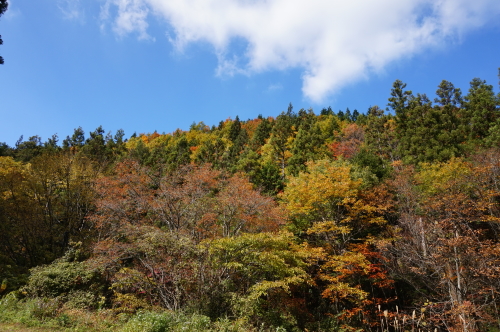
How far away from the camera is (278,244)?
37.0ft

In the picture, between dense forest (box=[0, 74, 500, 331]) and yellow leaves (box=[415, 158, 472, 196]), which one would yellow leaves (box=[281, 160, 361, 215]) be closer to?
dense forest (box=[0, 74, 500, 331])

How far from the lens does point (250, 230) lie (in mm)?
14914

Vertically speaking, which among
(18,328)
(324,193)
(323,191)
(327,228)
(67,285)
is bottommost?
(18,328)

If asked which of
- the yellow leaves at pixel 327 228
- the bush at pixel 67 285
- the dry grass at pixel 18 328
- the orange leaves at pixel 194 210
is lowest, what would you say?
the dry grass at pixel 18 328

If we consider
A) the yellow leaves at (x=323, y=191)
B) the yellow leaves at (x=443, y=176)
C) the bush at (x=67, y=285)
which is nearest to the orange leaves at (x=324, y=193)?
the yellow leaves at (x=323, y=191)

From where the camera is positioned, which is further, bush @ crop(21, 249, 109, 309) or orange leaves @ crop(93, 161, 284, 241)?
orange leaves @ crop(93, 161, 284, 241)

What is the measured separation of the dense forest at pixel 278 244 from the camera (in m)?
9.82

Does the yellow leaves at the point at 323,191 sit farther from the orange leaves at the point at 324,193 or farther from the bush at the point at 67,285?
the bush at the point at 67,285

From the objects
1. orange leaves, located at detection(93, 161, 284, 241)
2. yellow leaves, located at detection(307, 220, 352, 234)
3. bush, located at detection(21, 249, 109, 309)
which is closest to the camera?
bush, located at detection(21, 249, 109, 309)

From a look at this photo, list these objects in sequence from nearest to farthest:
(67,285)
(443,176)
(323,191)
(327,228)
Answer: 1. (67,285)
2. (327,228)
3. (323,191)
4. (443,176)

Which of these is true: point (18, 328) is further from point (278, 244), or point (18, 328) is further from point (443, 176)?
point (443, 176)

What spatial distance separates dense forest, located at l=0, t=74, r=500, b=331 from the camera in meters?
9.82

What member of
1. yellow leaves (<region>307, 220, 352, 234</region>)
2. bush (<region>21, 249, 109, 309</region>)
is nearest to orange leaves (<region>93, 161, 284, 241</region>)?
yellow leaves (<region>307, 220, 352, 234</region>)

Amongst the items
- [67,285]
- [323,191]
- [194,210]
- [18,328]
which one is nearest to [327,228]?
[323,191]
